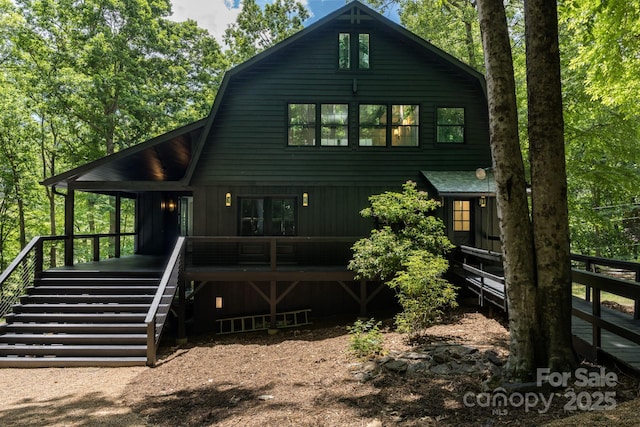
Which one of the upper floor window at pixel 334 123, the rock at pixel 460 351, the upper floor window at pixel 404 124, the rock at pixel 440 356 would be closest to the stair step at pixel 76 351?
the rock at pixel 440 356

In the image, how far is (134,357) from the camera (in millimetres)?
6836

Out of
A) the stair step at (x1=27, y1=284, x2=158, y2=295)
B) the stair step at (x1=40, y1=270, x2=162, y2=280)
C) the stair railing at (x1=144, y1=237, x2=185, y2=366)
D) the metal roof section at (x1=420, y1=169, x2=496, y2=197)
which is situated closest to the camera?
the stair railing at (x1=144, y1=237, x2=185, y2=366)

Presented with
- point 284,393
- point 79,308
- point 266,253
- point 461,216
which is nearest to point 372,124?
point 461,216

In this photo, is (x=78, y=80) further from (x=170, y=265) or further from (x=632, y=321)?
(x=632, y=321)

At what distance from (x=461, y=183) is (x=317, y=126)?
166 inches

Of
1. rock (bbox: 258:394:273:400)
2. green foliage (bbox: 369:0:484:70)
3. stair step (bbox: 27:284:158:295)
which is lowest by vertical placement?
rock (bbox: 258:394:273:400)

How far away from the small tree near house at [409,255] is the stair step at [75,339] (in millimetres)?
4752

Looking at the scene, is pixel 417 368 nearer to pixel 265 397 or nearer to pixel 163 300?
pixel 265 397

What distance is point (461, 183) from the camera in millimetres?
9656

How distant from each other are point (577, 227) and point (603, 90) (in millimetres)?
13477

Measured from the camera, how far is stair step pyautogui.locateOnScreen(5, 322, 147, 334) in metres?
7.37

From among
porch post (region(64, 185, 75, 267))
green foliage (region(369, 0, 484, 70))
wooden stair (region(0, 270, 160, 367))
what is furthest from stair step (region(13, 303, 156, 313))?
green foliage (region(369, 0, 484, 70))

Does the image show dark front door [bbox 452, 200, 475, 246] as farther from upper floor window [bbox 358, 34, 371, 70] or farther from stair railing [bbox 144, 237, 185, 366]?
stair railing [bbox 144, 237, 185, 366]

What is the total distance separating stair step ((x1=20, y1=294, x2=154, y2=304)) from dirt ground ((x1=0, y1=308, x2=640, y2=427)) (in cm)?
144
